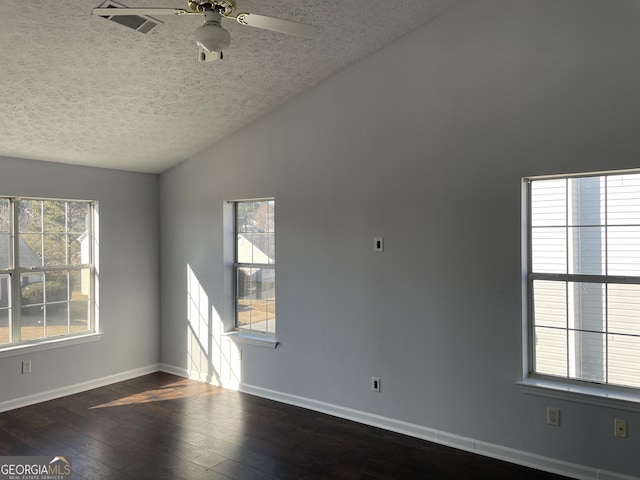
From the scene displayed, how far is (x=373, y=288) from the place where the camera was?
3875 millimetres

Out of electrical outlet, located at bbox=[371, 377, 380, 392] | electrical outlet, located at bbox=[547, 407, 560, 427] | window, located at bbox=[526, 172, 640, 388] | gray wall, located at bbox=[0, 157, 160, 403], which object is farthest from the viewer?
gray wall, located at bbox=[0, 157, 160, 403]

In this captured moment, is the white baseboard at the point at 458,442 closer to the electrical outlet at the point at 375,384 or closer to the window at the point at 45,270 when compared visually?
the electrical outlet at the point at 375,384

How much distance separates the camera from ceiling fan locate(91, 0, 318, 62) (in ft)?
Result: 6.86

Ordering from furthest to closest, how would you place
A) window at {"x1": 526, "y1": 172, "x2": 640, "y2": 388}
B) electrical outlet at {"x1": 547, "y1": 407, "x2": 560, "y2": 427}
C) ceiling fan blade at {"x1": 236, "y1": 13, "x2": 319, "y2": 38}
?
electrical outlet at {"x1": 547, "y1": 407, "x2": 560, "y2": 427} → window at {"x1": 526, "y1": 172, "x2": 640, "y2": 388} → ceiling fan blade at {"x1": 236, "y1": 13, "x2": 319, "y2": 38}

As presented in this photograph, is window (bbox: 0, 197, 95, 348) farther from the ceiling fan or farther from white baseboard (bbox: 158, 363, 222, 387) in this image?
the ceiling fan

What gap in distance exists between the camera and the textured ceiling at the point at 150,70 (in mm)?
2881

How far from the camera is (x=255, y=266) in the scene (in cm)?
484

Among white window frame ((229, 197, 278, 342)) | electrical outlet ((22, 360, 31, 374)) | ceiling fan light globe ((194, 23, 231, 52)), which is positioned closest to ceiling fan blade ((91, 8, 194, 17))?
ceiling fan light globe ((194, 23, 231, 52))

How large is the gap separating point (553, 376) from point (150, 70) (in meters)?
3.57

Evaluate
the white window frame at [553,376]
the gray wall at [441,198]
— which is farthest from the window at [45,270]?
the white window frame at [553,376]

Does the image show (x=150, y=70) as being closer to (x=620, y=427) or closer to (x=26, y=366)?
(x=26, y=366)

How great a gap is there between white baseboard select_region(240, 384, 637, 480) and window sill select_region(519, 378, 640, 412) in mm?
427

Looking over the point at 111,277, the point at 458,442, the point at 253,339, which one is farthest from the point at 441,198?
the point at 111,277

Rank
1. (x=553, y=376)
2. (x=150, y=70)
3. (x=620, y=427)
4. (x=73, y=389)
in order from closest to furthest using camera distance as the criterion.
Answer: (x=620, y=427), (x=553, y=376), (x=150, y=70), (x=73, y=389)
